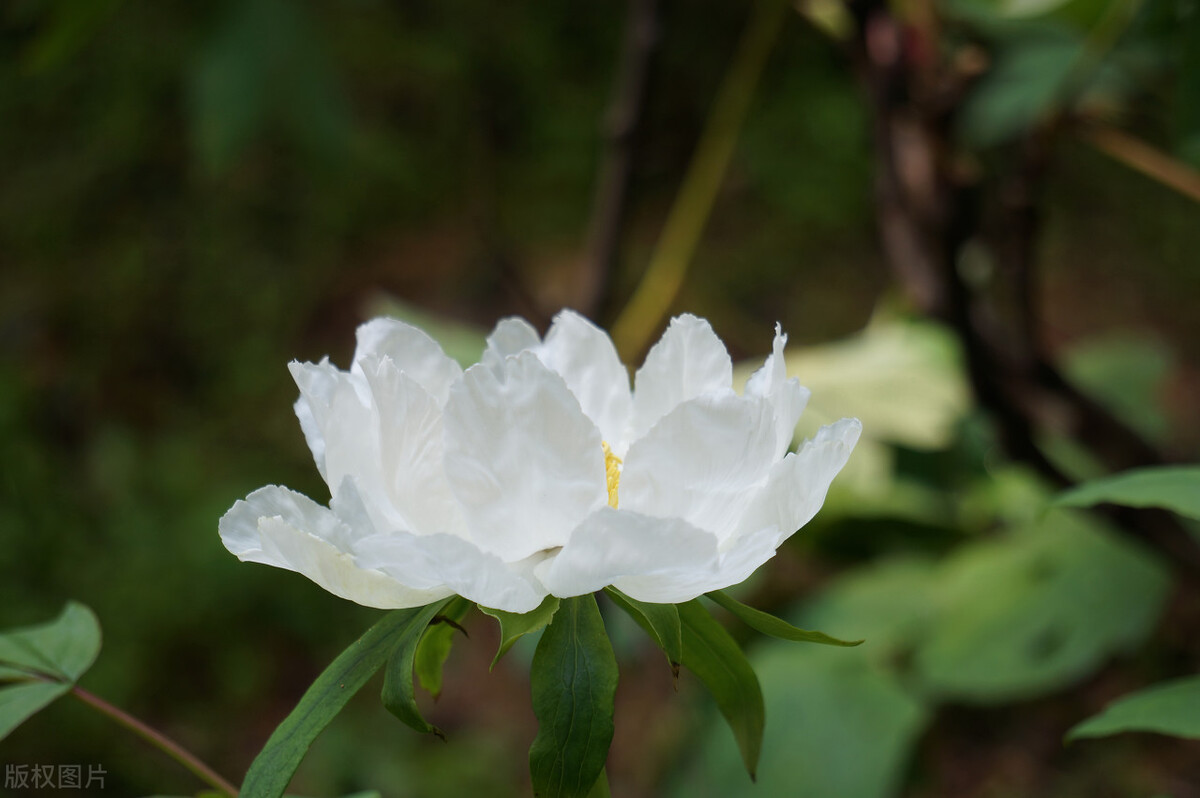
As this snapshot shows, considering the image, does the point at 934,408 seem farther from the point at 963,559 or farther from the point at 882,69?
the point at 882,69

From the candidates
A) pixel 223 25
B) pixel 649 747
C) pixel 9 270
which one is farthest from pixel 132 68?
pixel 649 747

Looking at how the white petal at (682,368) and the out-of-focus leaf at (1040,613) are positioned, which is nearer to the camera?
the white petal at (682,368)

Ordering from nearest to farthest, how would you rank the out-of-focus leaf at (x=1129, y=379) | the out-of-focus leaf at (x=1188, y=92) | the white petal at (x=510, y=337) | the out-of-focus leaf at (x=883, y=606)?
the white petal at (x=510, y=337) → the out-of-focus leaf at (x=1188, y=92) → the out-of-focus leaf at (x=883, y=606) → the out-of-focus leaf at (x=1129, y=379)

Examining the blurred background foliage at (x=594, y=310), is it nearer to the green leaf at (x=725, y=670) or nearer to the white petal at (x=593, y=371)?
the white petal at (x=593, y=371)

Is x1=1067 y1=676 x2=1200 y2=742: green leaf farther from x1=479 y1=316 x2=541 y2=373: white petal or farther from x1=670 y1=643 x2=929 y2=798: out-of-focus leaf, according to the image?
x1=670 y1=643 x2=929 y2=798: out-of-focus leaf

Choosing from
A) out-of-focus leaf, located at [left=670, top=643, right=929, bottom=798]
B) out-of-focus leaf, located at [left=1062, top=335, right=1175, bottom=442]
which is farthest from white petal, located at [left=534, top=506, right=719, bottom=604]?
out-of-focus leaf, located at [left=1062, top=335, right=1175, bottom=442]

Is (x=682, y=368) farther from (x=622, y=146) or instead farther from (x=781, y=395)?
(x=622, y=146)

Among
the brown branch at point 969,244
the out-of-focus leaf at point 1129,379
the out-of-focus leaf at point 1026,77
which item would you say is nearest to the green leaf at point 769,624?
the brown branch at point 969,244
